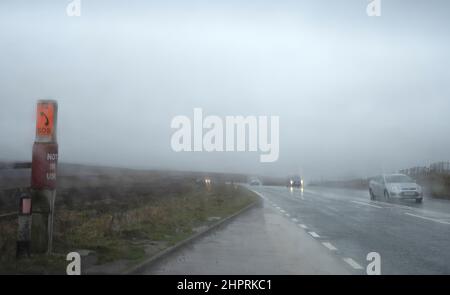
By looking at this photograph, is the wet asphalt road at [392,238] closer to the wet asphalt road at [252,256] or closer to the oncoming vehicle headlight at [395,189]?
the wet asphalt road at [252,256]

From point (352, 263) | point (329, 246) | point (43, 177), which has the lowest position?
point (329, 246)

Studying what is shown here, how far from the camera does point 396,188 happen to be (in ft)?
94.7

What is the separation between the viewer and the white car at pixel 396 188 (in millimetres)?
28484

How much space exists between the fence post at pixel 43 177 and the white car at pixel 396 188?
2417 cm

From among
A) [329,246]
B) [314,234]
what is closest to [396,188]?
[314,234]

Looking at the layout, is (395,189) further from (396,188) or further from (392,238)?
(392,238)

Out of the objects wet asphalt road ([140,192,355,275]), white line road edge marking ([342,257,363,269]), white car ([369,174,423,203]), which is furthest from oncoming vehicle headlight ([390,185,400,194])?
white line road edge marking ([342,257,363,269])

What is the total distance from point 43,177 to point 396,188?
24410mm

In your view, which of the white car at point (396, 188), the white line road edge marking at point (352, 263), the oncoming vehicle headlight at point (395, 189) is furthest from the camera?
the oncoming vehicle headlight at point (395, 189)

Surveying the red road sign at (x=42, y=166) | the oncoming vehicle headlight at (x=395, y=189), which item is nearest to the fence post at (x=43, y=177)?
the red road sign at (x=42, y=166)

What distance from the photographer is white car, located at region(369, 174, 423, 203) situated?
28.5 meters
